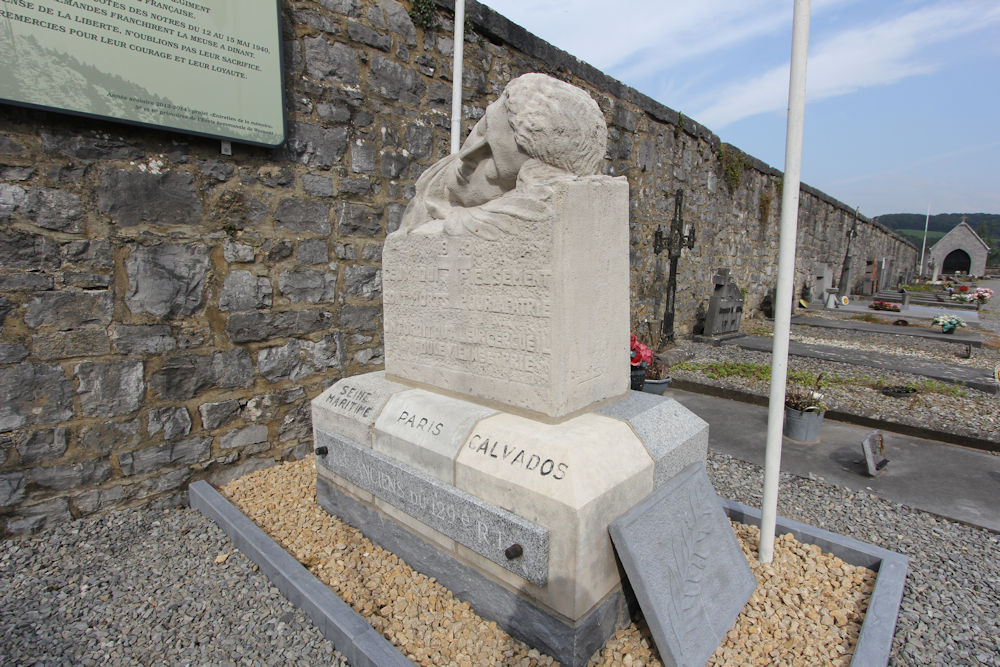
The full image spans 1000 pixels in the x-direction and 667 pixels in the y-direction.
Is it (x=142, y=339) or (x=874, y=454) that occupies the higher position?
(x=142, y=339)

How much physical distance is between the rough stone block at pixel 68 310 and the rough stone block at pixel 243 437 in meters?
0.94

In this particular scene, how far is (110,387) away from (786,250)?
3.33 metres

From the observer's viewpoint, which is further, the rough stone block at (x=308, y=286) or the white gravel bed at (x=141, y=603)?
the rough stone block at (x=308, y=286)

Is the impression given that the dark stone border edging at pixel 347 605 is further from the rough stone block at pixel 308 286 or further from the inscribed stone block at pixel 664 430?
the rough stone block at pixel 308 286

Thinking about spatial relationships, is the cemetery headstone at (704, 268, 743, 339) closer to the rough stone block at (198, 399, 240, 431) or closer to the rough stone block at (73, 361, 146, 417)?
the rough stone block at (198, 399, 240, 431)

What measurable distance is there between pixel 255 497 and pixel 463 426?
1.66 m

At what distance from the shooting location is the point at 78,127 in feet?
8.07

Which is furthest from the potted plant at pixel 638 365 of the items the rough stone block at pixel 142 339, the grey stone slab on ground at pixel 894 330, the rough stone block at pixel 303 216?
the grey stone slab on ground at pixel 894 330

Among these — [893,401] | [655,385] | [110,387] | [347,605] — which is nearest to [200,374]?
[110,387]

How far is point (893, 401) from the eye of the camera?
191 inches

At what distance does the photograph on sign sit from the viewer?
2273mm

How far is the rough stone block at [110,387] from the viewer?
256 cm

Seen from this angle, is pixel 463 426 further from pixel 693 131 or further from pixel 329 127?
pixel 693 131

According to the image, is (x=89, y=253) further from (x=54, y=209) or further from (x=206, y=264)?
(x=206, y=264)
